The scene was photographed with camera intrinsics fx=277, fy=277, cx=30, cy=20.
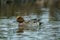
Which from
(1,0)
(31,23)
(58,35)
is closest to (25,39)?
(58,35)

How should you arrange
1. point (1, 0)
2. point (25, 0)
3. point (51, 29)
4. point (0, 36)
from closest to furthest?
1. point (0, 36)
2. point (51, 29)
3. point (1, 0)
4. point (25, 0)

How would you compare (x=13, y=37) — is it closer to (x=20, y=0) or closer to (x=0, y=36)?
(x=0, y=36)

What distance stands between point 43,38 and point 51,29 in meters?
0.96

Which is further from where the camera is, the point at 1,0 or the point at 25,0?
the point at 25,0

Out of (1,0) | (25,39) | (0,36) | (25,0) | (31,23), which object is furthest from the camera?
(25,0)

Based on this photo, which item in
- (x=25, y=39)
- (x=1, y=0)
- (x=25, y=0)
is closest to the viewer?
(x=25, y=39)

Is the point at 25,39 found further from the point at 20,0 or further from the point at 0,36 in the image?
the point at 20,0

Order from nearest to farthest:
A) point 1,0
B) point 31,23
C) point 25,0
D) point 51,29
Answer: point 51,29 < point 31,23 < point 1,0 < point 25,0

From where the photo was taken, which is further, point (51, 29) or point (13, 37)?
point (51, 29)

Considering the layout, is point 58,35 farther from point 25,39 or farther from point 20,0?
point 20,0

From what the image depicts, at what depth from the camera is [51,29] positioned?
22.9 ft

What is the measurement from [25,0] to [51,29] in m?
12.4

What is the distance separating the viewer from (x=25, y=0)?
1919cm

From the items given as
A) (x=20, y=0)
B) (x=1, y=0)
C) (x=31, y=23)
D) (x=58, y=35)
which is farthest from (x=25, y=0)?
(x=58, y=35)
